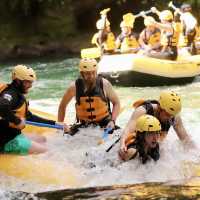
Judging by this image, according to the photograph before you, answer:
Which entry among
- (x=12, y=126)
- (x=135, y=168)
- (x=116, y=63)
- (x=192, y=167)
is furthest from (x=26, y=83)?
(x=116, y=63)

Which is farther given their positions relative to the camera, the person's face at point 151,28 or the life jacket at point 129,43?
the life jacket at point 129,43

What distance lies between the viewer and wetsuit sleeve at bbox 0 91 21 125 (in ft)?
16.3

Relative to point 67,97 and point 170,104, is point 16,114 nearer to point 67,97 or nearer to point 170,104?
point 67,97

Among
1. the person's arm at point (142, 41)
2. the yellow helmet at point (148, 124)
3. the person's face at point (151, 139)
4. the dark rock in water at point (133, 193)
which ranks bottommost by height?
the dark rock in water at point (133, 193)

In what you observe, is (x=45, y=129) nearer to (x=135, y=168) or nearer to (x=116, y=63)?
(x=135, y=168)

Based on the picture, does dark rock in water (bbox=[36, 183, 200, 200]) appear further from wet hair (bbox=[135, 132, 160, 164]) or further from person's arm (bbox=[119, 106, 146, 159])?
person's arm (bbox=[119, 106, 146, 159])

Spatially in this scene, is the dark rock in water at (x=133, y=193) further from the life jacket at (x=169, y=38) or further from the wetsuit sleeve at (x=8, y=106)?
the life jacket at (x=169, y=38)

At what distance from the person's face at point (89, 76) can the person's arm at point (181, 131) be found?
3.22 feet

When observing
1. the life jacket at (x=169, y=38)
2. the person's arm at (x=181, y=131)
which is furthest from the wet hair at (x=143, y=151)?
the life jacket at (x=169, y=38)

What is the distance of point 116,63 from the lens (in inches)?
446

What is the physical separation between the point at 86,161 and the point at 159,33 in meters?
6.84

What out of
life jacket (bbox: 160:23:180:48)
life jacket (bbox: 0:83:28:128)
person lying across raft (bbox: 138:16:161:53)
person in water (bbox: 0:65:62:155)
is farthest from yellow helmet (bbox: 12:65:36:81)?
person lying across raft (bbox: 138:16:161:53)

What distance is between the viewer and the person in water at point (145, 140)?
15.6 feet

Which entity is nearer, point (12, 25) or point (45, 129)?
point (45, 129)
